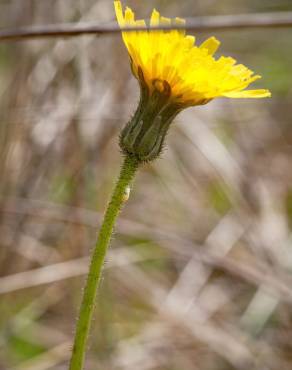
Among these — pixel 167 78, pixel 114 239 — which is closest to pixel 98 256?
pixel 167 78

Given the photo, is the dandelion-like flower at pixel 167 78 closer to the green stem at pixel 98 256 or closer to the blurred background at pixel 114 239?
the green stem at pixel 98 256

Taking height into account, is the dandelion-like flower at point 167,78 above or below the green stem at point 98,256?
above

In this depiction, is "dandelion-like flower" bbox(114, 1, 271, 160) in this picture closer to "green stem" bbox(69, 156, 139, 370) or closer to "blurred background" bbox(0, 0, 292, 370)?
"green stem" bbox(69, 156, 139, 370)

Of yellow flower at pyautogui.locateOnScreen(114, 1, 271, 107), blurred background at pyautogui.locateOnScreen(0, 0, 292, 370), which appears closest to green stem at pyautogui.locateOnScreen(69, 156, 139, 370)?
yellow flower at pyautogui.locateOnScreen(114, 1, 271, 107)

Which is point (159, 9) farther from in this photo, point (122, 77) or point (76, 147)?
point (76, 147)

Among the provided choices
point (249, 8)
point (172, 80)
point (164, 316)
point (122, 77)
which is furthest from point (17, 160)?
point (249, 8)

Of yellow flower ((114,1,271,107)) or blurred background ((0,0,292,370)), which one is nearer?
yellow flower ((114,1,271,107))

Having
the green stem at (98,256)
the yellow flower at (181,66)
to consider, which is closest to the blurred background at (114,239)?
the green stem at (98,256)
